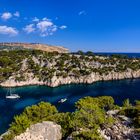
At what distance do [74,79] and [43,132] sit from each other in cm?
12007

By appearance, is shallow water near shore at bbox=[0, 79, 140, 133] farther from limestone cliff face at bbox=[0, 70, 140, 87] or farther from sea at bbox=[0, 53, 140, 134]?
limestone cliff face at bbox=[0, 70, 140, 87]

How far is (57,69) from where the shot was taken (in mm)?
173375

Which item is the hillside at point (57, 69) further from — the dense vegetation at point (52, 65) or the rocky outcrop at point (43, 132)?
the rocky outcrop at point (43, 132)

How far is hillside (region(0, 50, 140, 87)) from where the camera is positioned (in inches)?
6329

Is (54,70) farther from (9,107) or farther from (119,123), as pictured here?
(119,123)

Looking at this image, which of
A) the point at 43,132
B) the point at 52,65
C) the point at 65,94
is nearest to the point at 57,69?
the point at 52,65

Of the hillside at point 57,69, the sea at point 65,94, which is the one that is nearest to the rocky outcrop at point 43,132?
the sea at point 65,94

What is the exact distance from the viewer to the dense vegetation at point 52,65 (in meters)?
164

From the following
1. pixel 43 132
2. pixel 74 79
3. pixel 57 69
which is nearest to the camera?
pixel 43 132

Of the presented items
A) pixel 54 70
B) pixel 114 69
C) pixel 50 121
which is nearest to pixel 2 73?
pixel 54 70

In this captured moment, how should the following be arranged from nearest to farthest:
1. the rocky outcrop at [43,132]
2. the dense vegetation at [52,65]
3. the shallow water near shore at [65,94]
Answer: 1. the rocky outcrop at [43,132]
2. the shallow water near shore at [65,94]
3. the dense vegetation at [52,65]

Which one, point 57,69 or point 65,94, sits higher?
point 57,69

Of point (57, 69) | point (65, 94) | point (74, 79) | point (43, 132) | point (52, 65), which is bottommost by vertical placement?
point (65, 94)

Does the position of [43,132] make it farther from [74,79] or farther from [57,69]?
[57,69]
